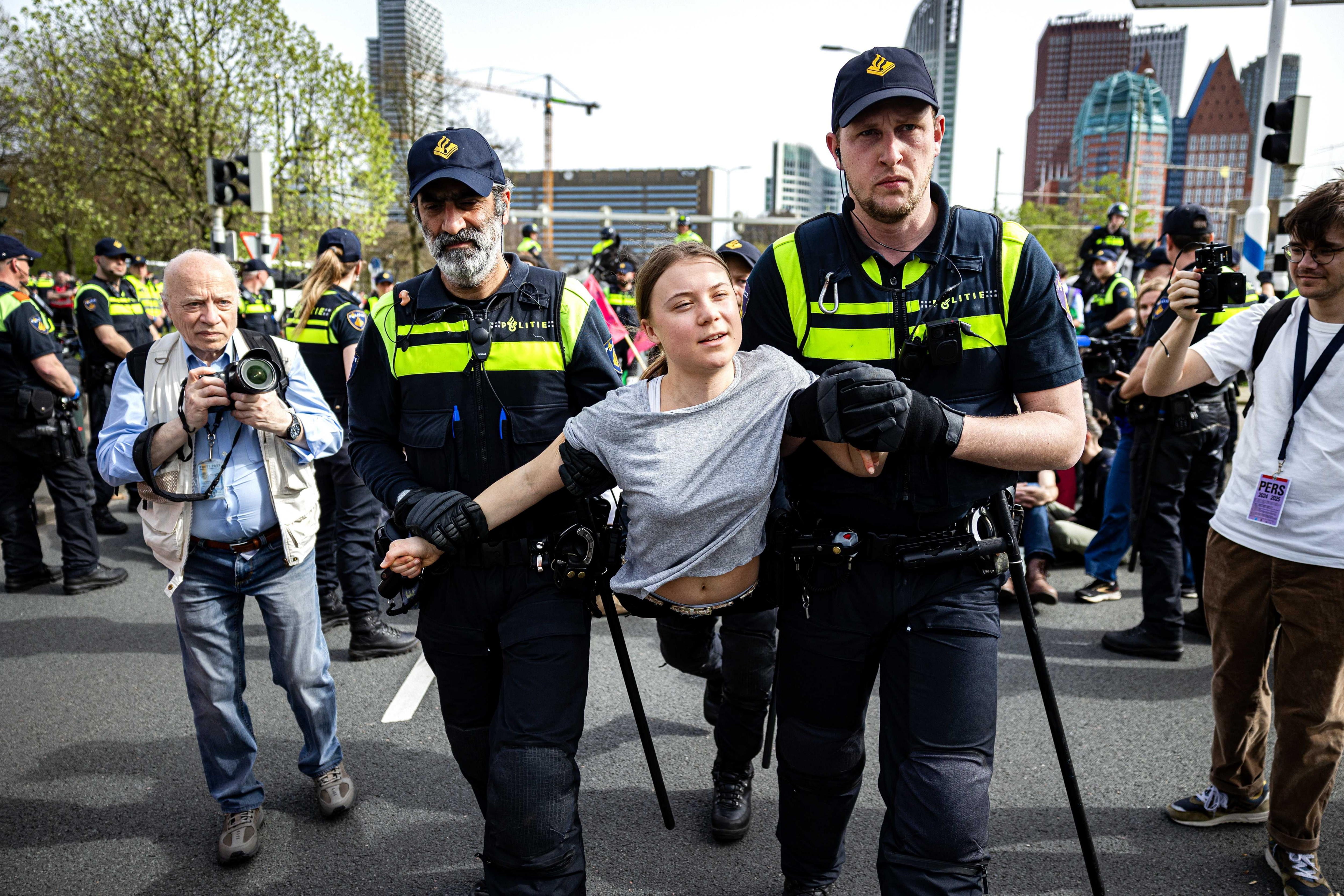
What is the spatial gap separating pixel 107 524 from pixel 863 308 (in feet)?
27.0

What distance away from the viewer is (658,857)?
317cm

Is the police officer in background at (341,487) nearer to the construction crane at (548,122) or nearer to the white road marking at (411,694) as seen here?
the white road marking at (411,694)

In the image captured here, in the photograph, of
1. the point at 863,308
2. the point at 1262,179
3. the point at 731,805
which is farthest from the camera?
the point at 1262,179

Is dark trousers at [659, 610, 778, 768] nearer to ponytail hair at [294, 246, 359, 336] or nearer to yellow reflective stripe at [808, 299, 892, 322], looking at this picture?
yellow reflective stripe at [808, 299, 892, 322]

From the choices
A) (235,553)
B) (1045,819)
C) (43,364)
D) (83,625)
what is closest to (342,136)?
(43,364)

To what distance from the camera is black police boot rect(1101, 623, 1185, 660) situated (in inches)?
197

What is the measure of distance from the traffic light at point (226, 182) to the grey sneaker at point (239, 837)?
34.4 ft

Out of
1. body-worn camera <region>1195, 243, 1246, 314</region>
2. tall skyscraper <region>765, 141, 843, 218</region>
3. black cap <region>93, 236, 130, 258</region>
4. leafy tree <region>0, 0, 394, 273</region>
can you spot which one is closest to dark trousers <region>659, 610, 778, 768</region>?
body-worn camera <region>1195, 243, 1246, 314</region>

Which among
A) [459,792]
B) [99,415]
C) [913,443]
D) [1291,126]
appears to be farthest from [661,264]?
[1291,126]

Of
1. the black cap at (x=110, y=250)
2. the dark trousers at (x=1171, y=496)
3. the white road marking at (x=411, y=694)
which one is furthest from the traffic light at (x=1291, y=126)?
the black cap at (x=110, y=250)

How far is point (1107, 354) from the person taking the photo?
22.2 feet

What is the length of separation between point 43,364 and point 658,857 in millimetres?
5692

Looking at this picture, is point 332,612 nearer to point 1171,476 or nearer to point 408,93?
point 1171,476

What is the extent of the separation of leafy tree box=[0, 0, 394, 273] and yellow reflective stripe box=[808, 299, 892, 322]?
17.2m
